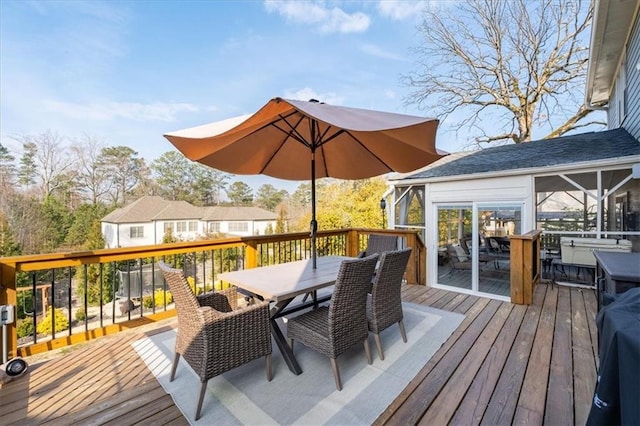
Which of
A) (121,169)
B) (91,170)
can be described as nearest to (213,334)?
(91,170)

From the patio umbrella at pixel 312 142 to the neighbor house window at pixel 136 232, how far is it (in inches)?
900

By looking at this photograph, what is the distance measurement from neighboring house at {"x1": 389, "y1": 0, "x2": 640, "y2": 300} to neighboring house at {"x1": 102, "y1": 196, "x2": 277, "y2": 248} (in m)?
20.9

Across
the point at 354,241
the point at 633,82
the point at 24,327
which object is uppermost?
the point at 633,82

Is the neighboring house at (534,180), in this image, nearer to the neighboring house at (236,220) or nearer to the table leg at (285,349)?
the table leg at (285,349)

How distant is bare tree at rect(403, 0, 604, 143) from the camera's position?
38.1 feet

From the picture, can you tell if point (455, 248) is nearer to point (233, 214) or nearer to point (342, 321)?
point (342, 321)

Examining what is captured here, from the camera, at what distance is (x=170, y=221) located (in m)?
24.0

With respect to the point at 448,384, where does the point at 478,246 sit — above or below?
above

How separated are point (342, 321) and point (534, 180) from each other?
16.1 ft

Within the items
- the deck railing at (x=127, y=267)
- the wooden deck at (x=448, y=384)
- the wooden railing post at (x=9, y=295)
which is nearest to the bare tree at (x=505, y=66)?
the deck railing at (x=127, y=267)

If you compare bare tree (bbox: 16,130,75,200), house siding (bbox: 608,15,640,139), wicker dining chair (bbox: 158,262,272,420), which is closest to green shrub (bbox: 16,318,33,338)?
wicker dining chair (bbox: 158,262,272,420)

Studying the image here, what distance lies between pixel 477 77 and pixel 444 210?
1135cm

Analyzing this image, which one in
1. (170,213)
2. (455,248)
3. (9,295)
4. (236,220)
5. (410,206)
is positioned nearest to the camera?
(9,295)

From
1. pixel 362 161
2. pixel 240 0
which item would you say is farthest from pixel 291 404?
pixel 240 0
